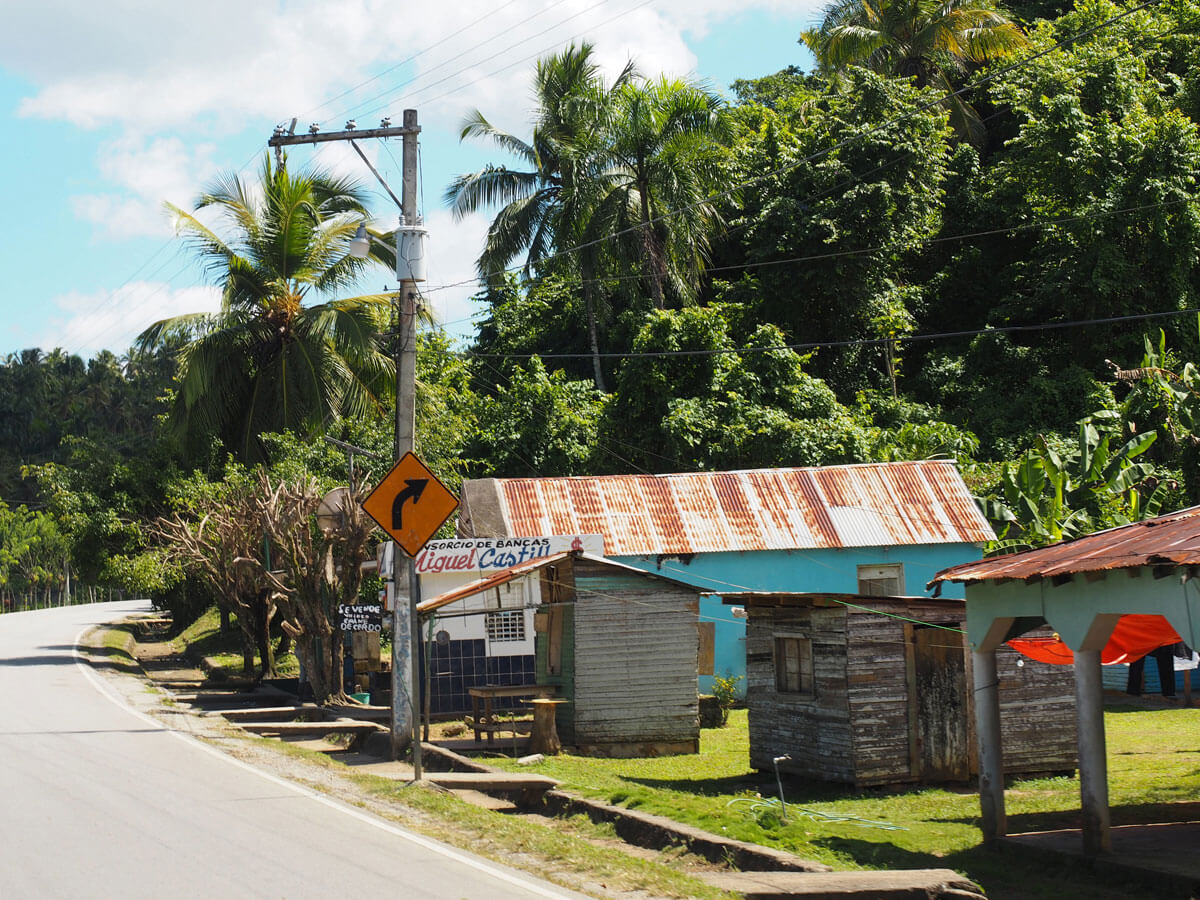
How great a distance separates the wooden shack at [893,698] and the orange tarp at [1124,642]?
0.66 m

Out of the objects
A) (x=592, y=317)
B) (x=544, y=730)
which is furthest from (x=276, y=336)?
(x=544, y=730)

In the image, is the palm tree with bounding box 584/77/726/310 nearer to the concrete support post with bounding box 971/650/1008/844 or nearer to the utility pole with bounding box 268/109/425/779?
the utility pole with bounding box 268/109/425/779

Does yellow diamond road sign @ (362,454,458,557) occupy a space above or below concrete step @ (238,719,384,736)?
above

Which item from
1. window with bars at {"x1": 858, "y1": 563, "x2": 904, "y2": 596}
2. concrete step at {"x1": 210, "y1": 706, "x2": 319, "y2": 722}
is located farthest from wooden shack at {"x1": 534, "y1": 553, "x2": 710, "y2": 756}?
window with bars at {"x1": 858, "y1": 563, "x2": 904, "y2": 596}

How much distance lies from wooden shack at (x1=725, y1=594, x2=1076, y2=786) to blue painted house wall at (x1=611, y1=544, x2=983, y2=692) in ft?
24.8

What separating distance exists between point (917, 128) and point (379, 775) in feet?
93.6

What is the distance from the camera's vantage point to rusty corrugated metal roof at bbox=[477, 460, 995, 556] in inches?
904

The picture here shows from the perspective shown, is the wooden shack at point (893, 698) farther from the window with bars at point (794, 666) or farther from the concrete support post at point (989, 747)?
the concrete support post at point (989, 747)

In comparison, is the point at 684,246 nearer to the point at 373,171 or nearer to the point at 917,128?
the point at 917,128

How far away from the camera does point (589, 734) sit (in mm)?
16531

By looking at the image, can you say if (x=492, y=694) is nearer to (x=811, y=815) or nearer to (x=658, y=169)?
(x=811, y=815)

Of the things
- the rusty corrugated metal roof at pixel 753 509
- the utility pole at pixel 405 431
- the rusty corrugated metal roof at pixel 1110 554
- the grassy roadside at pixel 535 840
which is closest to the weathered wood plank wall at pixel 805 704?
the rusty corrugated metal roof at pixel 1110 554

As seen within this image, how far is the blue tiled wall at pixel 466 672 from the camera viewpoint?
19766 mm

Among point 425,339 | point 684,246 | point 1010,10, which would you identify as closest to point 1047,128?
point 684,246
